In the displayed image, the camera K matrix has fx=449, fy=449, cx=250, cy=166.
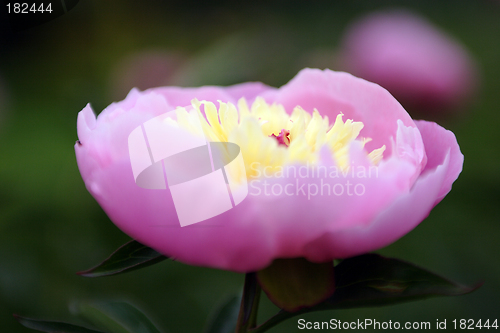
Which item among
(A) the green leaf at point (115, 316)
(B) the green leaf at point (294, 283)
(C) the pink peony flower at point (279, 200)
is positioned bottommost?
(A) the green leaf at point (115, 316)

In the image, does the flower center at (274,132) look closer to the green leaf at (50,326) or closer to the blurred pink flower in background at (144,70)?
the green leaf at (50,326)

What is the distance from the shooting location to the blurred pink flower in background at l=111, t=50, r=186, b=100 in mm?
765

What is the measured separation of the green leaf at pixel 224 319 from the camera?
0.37 metres

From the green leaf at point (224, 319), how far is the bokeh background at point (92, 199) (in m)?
0.04

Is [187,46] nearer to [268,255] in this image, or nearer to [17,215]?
[17,215]

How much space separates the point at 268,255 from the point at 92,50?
2.44ft

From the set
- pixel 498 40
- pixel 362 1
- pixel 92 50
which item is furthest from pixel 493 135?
pixel 92 50

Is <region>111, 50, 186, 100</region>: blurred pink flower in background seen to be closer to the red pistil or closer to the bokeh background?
the bokeh background

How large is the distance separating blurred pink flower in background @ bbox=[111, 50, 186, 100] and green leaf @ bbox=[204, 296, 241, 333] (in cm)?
45

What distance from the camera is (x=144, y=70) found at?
0.82m

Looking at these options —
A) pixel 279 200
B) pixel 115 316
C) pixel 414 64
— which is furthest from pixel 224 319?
pixel 414 64

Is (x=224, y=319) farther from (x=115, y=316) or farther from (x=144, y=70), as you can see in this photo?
(x=144, y=70)

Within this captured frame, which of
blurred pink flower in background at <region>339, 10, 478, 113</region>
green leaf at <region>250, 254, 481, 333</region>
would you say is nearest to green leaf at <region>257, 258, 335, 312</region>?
green leaf at <region>250, 254, 481, 333</region>

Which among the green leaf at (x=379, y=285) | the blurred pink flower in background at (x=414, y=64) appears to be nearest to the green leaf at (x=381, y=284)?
the green leaf at (x=379, y=285)
